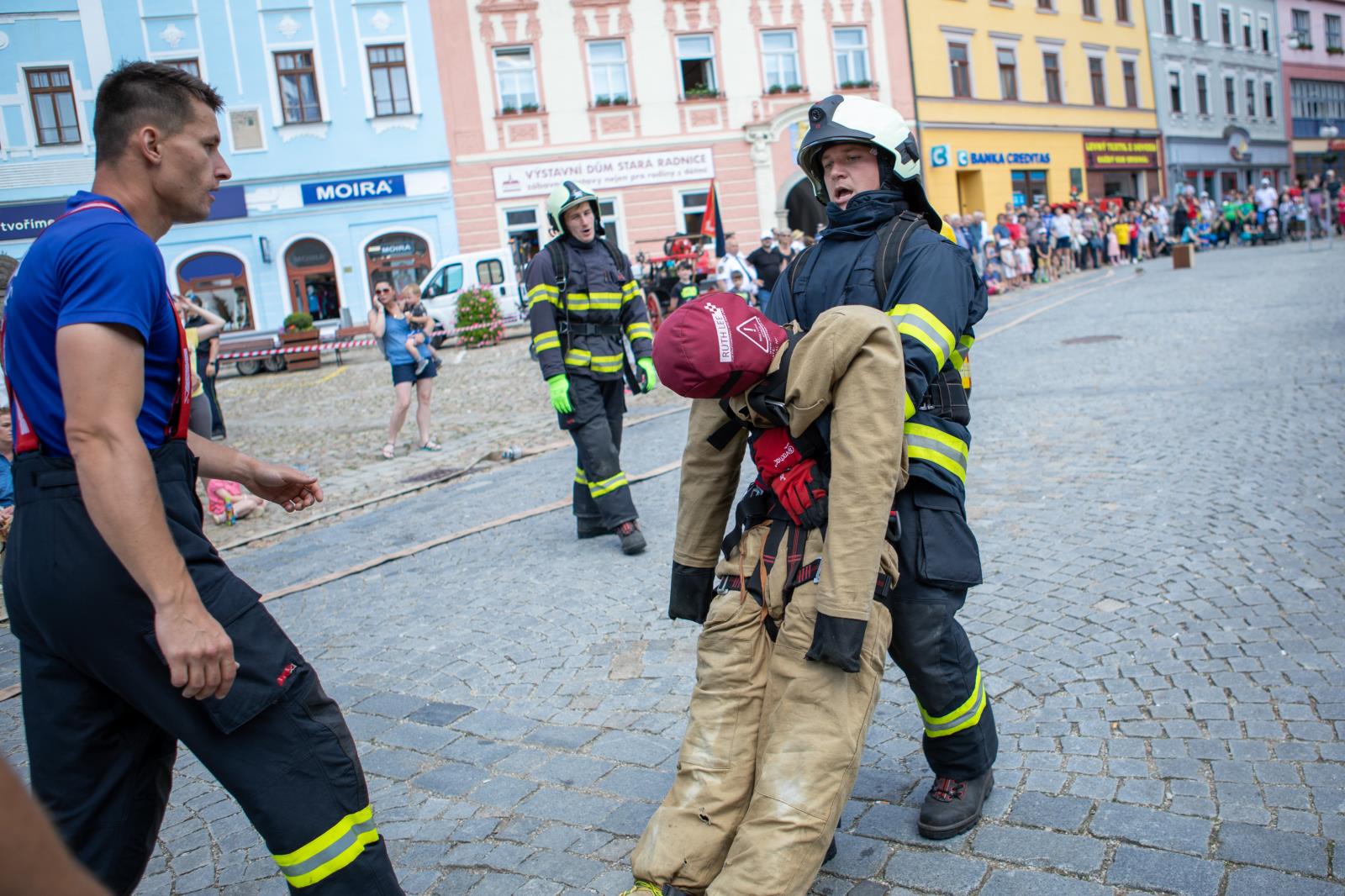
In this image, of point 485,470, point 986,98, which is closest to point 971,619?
point 485,470

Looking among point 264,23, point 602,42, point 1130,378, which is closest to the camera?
point 1130,378

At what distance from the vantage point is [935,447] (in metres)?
2.88

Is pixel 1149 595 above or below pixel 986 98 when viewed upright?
below

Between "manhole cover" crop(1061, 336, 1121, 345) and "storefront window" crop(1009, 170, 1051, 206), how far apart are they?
25617 mm

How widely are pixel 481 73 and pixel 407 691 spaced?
29399 millimetres

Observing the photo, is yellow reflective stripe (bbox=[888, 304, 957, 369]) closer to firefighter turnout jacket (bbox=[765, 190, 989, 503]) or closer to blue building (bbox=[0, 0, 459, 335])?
firefighter turnout jacket (bbox=[765, 190, 989, 503])

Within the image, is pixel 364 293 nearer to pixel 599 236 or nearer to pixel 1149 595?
pixel 599 236

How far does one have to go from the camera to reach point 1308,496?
6.05 m

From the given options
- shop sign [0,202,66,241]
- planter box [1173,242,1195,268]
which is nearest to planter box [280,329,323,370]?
shop sign [0,202,66,241]

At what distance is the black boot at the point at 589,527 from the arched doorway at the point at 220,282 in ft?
83.7

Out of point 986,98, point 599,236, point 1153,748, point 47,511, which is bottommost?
point 1153,748

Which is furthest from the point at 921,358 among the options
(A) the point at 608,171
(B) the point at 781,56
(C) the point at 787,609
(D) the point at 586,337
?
(B) the point at 781,56

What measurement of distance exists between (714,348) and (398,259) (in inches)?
1187

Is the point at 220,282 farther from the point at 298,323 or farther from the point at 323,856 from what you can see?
the point at 323,856
